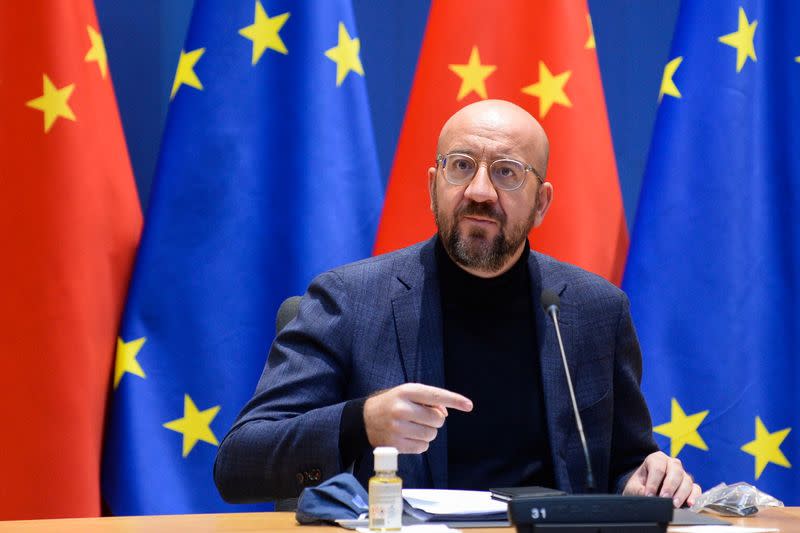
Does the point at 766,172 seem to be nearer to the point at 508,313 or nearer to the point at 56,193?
the point at 508,313

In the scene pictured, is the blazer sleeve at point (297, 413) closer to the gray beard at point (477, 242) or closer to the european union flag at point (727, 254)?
the gray beard at point (477, 242)

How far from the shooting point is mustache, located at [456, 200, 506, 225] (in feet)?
7.36

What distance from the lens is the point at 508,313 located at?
229cm

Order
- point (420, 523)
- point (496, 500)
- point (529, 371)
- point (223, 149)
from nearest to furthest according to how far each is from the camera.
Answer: point (420, 523), point (496, 500), point (529, 371), point (223, 149)

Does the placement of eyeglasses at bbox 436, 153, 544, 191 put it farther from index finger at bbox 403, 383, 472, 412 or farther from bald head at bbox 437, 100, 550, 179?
index finger at bbox 403, 383, 472, 412

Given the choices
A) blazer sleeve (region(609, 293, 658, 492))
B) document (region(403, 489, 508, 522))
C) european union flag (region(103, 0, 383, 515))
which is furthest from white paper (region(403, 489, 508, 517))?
european union flag (region(103, 0, 383, 515))

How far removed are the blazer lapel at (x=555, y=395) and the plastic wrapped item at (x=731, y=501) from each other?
0.33m

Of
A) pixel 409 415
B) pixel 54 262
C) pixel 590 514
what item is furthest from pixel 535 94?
pixel 590 514

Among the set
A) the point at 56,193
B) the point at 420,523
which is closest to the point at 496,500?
the point at 420,523

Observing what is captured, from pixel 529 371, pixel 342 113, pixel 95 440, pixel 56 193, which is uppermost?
pixel 342 113

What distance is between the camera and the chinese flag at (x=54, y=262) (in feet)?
9.18

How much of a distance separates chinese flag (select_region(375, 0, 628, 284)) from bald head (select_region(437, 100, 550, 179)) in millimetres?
810

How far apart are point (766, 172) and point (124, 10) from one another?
2.24m

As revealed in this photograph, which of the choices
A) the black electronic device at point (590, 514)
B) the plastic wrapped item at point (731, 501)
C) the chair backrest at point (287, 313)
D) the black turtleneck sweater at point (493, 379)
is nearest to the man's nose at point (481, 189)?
the black turtleneck sweater at point (493, 379)
